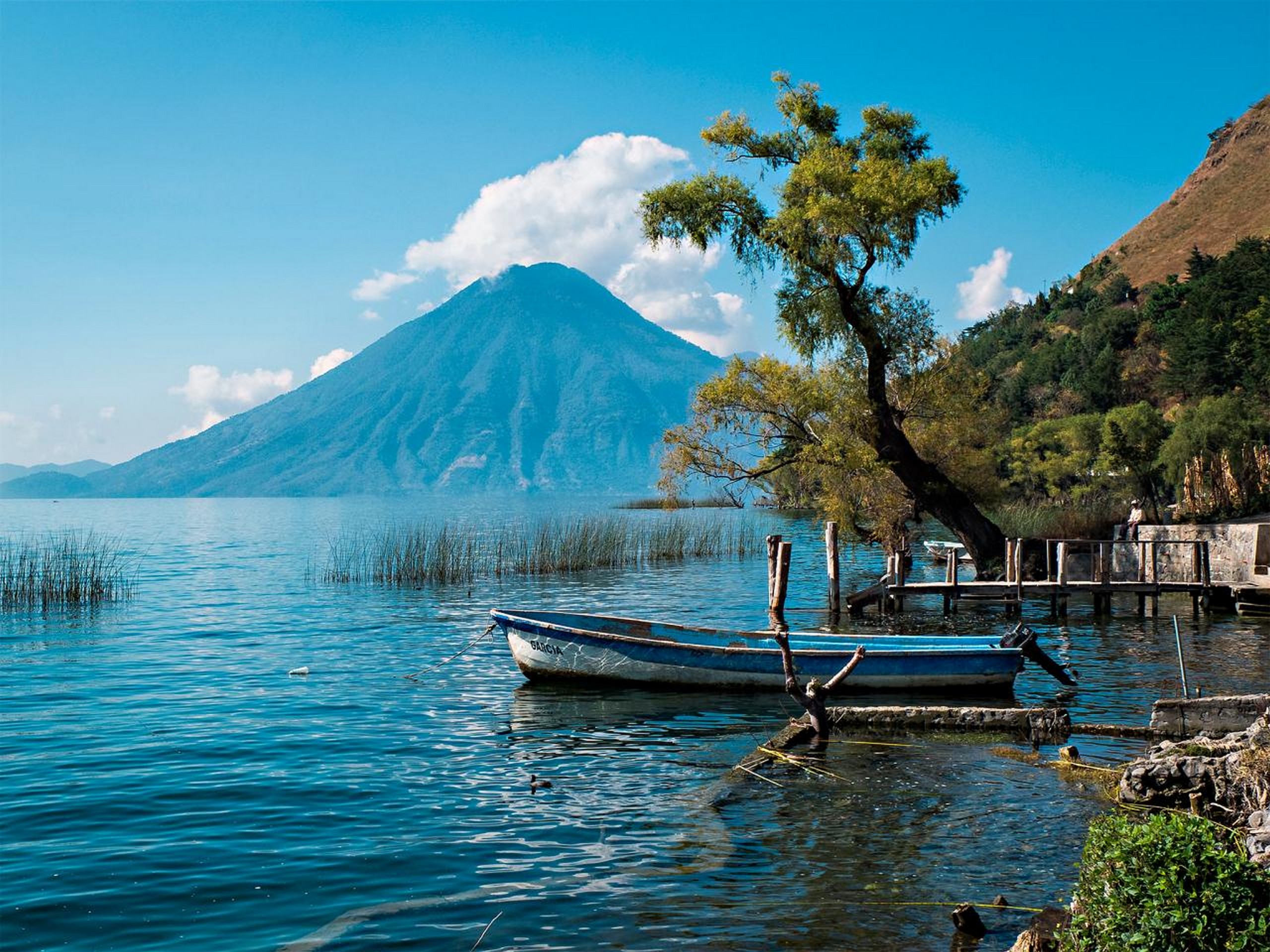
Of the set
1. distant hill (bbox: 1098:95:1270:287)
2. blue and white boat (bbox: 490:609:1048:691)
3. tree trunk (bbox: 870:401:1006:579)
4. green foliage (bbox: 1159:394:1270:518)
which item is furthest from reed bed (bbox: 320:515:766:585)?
distant hill (bbox: 1098:95:1270:287)

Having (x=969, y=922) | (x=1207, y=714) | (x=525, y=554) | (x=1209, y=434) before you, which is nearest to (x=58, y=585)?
(x=525, y=554)

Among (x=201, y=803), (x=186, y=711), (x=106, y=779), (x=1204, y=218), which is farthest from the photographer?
(x=1204, y=218)

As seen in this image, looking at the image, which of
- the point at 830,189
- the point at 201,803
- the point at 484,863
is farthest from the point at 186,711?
the point at 830,189

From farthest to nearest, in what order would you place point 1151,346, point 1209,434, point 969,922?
point 1151,346 → point 1209,434 → point 969,922

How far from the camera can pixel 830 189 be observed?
28.5 m

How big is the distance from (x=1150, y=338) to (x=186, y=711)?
72052 millimetres

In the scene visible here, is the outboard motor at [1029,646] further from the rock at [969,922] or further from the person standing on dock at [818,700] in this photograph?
the rock at [969,922]

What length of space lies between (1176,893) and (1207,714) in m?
8.65

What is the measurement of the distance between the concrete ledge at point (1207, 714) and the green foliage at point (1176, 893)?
25.3 ft

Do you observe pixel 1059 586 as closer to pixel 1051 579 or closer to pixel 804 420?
pixel 1051 579

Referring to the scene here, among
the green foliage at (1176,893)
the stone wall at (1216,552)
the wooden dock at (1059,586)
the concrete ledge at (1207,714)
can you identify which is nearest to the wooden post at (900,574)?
the wooden dock at (1059,586)

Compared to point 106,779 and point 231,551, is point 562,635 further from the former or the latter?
point 231,551

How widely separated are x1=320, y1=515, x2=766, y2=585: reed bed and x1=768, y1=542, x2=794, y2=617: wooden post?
18293mm

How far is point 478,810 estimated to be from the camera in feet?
36.3
